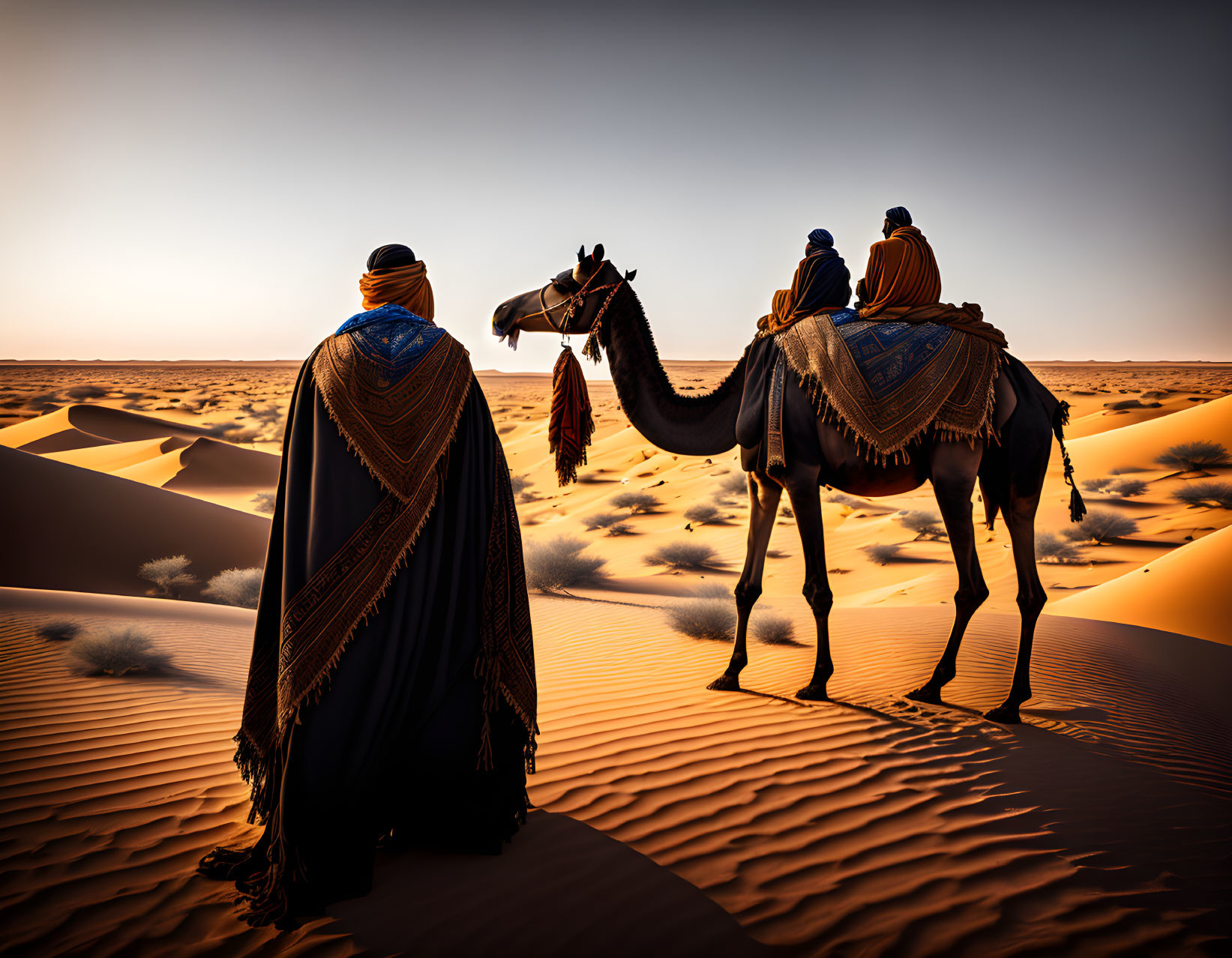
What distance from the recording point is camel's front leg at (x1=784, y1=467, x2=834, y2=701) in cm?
565

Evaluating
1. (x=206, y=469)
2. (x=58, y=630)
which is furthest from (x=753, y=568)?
(x=206, y=469)

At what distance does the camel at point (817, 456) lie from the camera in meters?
5.64

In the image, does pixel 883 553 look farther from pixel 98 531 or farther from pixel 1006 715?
pixel 98 531

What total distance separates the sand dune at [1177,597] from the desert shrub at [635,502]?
36.8ft

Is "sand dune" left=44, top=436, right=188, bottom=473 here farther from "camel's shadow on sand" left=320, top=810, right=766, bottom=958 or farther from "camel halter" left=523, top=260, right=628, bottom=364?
"camel's shadow on sand" left=320, top=810, right=766, bottom=958

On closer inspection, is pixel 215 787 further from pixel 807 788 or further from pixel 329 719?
pixel 807 788

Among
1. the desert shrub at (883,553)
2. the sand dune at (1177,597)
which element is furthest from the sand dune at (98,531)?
the sand dune at (1177,597)

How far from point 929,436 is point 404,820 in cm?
474

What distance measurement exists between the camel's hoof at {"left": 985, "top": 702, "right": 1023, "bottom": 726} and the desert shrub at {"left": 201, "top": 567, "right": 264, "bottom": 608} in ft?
31.6

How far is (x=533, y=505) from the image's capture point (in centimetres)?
2183

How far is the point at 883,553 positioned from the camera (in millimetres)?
13977

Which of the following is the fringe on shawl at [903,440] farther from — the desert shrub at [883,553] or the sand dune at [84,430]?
the sand dune at [84,430]

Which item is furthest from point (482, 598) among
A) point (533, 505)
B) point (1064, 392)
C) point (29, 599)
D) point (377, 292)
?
point (1064, 392)

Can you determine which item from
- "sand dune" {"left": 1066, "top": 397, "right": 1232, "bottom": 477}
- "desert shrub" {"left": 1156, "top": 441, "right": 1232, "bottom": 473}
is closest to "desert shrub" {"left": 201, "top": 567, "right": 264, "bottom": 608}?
"sand dune" {"left": 1066, "top": 397, "right": 1232, "bottom": 477}
